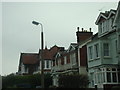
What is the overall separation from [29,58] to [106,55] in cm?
5313

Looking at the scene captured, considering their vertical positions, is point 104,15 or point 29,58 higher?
point 104,15

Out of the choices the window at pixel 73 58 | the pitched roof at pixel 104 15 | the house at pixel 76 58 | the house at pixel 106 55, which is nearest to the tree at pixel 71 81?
the house at pixel 106 55

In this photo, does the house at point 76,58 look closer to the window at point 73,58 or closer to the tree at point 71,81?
the window at point 73,58

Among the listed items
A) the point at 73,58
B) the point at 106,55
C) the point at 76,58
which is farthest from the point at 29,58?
the point at 106,55

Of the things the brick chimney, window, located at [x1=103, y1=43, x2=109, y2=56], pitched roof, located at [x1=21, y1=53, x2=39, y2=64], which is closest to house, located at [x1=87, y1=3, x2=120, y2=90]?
window, located at [x1=103, y1=43, x2=109, y2=56]

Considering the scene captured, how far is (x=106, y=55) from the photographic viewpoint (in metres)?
33.5

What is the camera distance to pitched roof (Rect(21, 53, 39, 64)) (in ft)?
273

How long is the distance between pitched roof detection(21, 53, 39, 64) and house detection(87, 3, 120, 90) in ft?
157

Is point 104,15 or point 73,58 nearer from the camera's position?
point 104,15

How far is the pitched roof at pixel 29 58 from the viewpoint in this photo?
8319cm

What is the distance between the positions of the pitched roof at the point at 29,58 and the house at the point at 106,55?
4793cm

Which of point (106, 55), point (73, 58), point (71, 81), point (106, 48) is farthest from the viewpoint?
point (73, 58)

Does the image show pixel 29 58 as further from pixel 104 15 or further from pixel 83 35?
pixel 104 15

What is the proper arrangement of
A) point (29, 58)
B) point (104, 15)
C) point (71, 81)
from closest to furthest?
point (71, 81)
point (104, 15)
point (29, 58)
